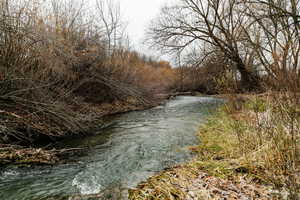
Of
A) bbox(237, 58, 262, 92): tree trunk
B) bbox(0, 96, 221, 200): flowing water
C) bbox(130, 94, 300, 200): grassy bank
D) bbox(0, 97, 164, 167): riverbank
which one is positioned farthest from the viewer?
bbox(237, 58, 262, 92): tree trunk

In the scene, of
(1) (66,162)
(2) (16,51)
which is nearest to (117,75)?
(2) (16,51)

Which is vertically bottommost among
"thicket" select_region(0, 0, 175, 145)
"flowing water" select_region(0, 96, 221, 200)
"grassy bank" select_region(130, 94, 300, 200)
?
"flowing water" select_region(0, 96, 221, 200)

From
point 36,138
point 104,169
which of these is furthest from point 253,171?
point 36,138

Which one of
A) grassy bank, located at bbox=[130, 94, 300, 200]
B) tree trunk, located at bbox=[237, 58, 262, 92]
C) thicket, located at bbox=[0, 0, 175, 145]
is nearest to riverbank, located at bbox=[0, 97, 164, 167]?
thicket, located at bbox=[0, 0, 175, 145]

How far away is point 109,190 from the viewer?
323 cm

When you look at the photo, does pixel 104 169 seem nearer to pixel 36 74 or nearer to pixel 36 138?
pixel 36 138

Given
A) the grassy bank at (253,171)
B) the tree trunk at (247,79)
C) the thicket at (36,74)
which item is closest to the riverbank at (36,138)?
the thicket at (36,74)

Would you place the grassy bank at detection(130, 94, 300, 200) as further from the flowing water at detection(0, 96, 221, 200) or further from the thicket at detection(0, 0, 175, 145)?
the thicket at detection(0, 0, 175, 145)

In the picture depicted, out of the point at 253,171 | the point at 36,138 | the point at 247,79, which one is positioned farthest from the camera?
the point at 247,79

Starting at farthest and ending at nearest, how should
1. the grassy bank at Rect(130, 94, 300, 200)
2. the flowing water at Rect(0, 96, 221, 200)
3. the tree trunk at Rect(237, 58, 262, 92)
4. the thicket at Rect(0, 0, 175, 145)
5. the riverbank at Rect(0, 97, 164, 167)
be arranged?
the tree trunk at Rect(237, 58, 262, 92)
the thicket at Rect(0, 0, 175, 145)
the riverbank at Rect(0, 97, 164, 167)
the flowing water at Rect(0, 96, 221, 200)
the grassy bank at Rect(130, 94, 300, 200)

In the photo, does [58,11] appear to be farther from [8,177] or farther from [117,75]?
[8,177]

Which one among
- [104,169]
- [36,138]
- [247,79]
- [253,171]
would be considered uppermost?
[247,79]

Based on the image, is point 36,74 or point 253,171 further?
point 36,74

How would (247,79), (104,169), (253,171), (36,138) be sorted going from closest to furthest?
(253,171)
(104,169)
(36,138)
(247,79)
